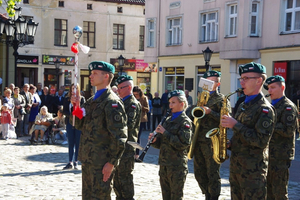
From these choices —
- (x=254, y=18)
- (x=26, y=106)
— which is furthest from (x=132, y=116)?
(x=254, y=18)

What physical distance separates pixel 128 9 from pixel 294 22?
20.4m

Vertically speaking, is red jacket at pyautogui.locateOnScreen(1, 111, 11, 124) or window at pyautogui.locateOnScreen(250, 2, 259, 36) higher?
window at pyautogui.locateOnScreen(250, 2, 259, 36)

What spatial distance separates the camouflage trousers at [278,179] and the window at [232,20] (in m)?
19.7

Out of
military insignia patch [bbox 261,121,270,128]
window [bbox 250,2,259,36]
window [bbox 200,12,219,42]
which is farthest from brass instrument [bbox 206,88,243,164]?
window [bbox 200,12,219,42]

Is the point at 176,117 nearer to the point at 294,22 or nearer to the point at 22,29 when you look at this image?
the point at 22,29

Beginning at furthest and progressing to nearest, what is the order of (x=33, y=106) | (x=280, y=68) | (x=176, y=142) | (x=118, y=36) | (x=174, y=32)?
(x=118, y=36) < (x=174, y=32) < (x=280, y=68) < (x=33, y=106) < (x=176, y=142)

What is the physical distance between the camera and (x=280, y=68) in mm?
22750

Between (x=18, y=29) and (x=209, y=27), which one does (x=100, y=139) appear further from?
(x=209, y=27)

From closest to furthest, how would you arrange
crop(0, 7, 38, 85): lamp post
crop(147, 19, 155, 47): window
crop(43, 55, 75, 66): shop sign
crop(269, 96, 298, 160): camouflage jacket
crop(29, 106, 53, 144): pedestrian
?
crop(269, 96, 298, 160): camouflage jacket → crop(29, 106, 53, 144): pedestrian → crop(0, 7, 38, 85): lamp post → crop(147, 19, 155, 47): window → crop(43, 55, 75, 66): shop sign

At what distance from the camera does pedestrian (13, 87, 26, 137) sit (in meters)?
16.3

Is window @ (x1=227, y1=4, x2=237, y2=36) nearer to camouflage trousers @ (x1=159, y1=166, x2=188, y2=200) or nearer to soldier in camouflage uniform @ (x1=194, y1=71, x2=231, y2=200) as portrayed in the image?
soldier in camouflage uniform @ (x1=194, y1=71, x2=231, y2=200)

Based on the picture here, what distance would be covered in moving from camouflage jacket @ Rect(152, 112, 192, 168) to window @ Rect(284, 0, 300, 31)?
1774 cm

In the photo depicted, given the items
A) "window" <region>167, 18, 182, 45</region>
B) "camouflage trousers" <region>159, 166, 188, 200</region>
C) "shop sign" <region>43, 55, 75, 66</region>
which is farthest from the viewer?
"shop sign" <region>43, 55, 75, 66</region>

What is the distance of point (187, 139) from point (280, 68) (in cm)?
1803
